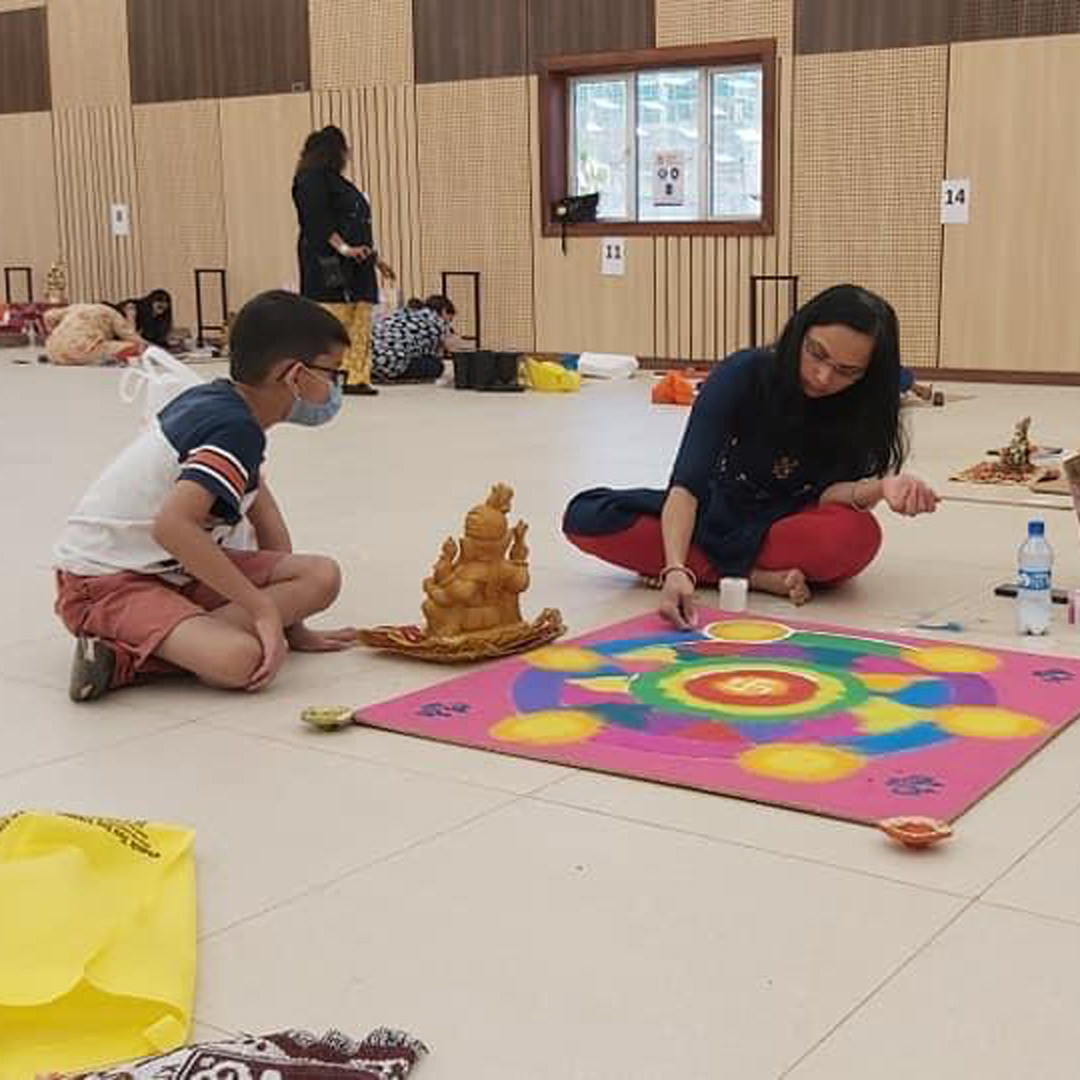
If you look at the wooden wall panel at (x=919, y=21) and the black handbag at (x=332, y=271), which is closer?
the black handbag at (x=332, y=271)

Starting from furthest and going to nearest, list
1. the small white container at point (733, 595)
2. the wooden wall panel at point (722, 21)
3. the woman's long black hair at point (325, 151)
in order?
the wooden wall panel at point (722, 21) → the woman's long black hair at point (325, 151) → the small white container at point (733, 595)

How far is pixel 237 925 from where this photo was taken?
6.38 ft

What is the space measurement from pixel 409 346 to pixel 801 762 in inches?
289

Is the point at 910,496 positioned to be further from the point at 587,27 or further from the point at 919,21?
the point at 587,27

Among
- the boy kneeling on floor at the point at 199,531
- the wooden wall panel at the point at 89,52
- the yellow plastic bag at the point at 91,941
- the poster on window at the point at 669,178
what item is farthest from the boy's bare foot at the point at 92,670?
the wooden wall panel at the point at 89,52

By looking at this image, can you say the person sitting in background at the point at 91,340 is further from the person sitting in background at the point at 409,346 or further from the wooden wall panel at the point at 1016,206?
the wooden wall panel at the point at 1016,206

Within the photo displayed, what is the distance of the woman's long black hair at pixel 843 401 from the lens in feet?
10.9

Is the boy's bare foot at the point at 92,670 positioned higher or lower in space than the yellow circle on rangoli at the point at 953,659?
higher

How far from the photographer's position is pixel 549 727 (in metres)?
2.68

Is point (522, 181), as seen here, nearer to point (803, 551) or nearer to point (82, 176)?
point (82, 176)

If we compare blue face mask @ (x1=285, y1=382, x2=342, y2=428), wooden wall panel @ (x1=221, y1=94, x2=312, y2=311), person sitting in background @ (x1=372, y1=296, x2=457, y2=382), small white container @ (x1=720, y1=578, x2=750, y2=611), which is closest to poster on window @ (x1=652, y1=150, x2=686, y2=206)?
person sitting in background @ (x1=372, y1=296, x2=457, y2=382)

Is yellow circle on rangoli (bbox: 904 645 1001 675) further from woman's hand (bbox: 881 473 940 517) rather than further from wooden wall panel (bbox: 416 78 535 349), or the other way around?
wooden wall panel (bbox: 416 78 535 349)

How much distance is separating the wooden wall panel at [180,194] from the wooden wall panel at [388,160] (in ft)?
4.02

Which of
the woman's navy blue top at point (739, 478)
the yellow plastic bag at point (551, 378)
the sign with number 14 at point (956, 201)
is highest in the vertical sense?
the sign with number 14 at point (956, 201)
